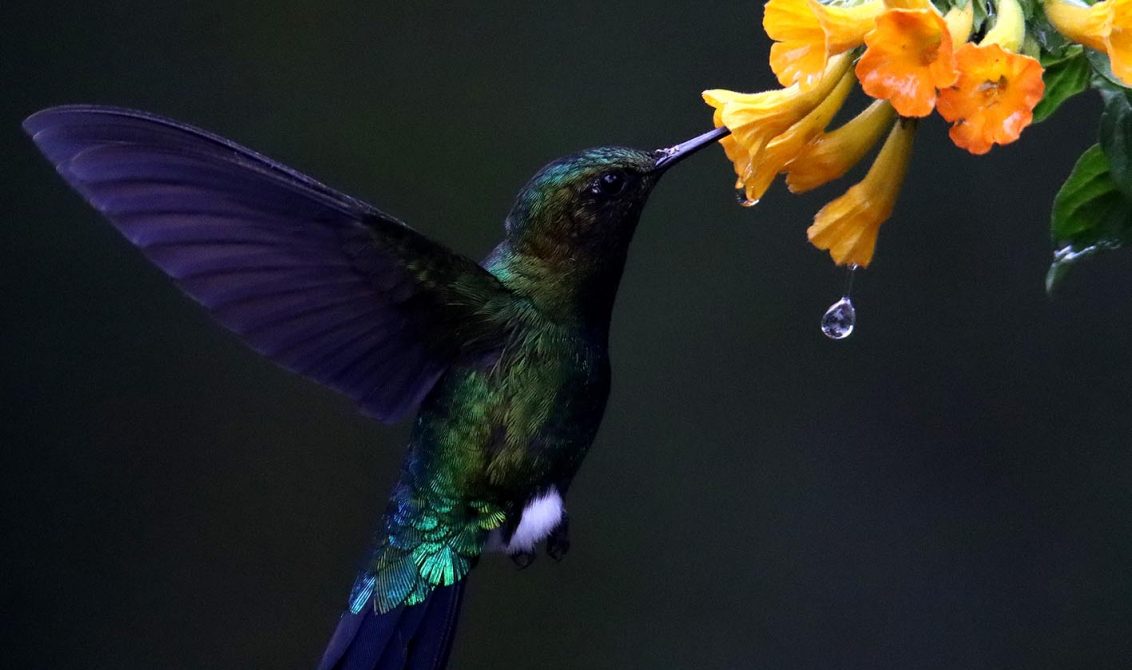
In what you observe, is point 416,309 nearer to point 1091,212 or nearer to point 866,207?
point 866,207

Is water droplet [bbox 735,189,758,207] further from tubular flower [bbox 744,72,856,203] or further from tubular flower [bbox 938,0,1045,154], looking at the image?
tubular flower [bbox 938,0,1045,154]

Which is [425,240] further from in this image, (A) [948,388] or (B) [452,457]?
(A) [948,388]

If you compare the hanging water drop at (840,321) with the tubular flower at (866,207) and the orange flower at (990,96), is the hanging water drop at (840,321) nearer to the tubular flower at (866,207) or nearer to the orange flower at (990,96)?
the tubular flower at (866,207)

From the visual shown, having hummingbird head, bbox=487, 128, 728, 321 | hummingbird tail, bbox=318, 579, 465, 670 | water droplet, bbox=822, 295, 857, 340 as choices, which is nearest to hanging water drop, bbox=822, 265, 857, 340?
water droplet, bbox=822, 295, 857, 340

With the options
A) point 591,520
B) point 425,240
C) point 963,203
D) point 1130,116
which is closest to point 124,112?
point 425,240

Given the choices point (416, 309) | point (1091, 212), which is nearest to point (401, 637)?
point (416, 309)
